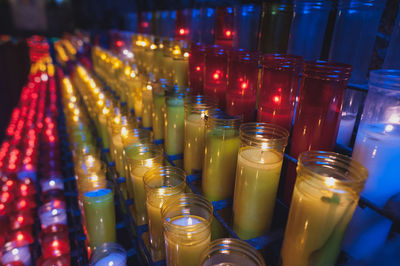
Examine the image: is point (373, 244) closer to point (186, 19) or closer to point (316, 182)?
point (316, 182)

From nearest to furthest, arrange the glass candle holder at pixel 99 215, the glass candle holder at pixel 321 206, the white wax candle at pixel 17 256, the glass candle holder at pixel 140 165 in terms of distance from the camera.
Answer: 1. the glass candle holder at pixel 321 206
2. the glass candle holder at pixel 140 165
3. the glass candle holder at pixel 99 215
4. the white wax candle at pixel 17 256

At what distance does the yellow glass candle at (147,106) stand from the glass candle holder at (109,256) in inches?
32.3

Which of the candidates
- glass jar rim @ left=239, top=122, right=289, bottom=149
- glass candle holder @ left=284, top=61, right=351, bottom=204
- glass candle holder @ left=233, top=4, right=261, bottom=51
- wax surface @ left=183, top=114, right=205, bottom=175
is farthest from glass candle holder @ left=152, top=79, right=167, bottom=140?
glass candle holder @ left=284, top=61, right=351, bottom=204

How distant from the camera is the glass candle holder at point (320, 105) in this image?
2.50 feet

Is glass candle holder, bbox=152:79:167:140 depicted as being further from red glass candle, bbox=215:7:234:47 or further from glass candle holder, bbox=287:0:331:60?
glass candle holder, bbox=287:0:331:60

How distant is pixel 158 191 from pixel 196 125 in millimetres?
331

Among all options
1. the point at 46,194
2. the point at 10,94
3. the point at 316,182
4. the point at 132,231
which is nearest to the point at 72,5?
the point at 10,94

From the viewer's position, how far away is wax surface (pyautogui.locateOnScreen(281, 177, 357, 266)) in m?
0.65

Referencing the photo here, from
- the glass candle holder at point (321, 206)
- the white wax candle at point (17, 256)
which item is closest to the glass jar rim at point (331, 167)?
the glass candle holder at point (321, 206)

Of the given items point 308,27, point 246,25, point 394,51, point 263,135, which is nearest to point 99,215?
point 263,135

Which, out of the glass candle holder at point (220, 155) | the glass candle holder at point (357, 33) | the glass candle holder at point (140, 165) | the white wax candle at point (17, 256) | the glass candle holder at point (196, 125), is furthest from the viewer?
the white wax candle at point (17, 256)

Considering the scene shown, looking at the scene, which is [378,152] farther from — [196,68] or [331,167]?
[196,68]

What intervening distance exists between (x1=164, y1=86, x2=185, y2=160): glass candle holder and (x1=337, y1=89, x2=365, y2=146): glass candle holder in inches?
28.8

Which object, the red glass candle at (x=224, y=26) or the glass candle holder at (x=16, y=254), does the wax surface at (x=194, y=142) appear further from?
the glass candle holder at (x=16, y=254)
